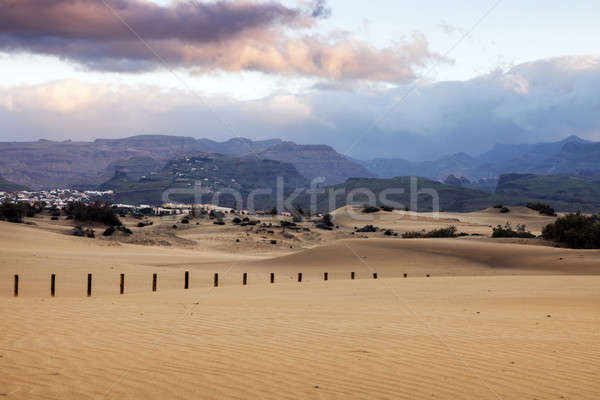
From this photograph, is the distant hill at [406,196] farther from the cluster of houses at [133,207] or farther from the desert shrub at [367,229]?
the desert shrub at [367,229]

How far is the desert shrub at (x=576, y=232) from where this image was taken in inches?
1468

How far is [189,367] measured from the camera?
7.71 m

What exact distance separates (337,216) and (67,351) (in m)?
65.6

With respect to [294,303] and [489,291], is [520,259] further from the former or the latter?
[294,303]

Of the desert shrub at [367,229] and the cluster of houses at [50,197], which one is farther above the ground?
the cluster of houses at [50,197]

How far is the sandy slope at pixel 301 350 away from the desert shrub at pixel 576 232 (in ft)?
77.2

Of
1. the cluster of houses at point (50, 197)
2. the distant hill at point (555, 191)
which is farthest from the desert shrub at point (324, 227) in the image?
the distant hill at point (555, 191)

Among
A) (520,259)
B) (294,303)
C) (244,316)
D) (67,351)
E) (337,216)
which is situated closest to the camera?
(67,351)

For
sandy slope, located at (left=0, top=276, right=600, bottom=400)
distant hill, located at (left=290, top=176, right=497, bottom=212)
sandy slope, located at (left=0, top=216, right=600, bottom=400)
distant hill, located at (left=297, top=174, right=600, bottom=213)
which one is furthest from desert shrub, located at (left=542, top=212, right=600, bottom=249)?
distant hill, located at (left=297, top=174, right=600, bottom=213)

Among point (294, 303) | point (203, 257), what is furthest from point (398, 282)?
point (203, 257)

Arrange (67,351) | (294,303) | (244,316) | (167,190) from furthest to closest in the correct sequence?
(167,190) < (294,303) < (244,316) < (67,351)

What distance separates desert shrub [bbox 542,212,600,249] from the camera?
1468 inches

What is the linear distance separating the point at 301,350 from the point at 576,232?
3422 cm

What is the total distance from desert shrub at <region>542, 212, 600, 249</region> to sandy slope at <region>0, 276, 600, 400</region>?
23541 millimetres
